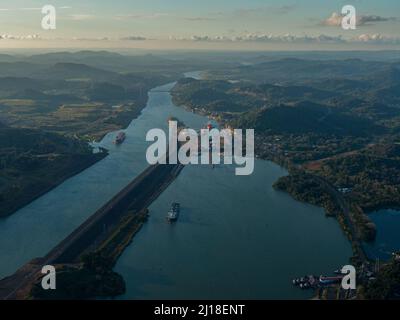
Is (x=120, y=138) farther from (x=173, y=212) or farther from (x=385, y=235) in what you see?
(x=385, y=235)

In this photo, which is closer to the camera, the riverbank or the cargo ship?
the riverbank

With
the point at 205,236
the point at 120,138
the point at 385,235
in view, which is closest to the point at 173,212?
the point at 205,236

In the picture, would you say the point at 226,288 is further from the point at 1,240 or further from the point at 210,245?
the point at 1,240

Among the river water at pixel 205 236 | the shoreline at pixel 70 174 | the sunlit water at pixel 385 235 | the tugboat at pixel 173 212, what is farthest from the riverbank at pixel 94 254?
the sunlit water at pixel 385 235

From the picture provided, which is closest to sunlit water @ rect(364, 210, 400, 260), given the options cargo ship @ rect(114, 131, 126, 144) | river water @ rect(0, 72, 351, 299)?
river water @ rect(0, 72, 351, 299)

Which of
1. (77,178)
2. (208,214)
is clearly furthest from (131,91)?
(208,214)

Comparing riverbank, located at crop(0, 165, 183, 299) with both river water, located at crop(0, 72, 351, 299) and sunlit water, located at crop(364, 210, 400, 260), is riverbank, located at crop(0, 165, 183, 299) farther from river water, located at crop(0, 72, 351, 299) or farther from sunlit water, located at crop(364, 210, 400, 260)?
sunlit water, located at crop(364, 210, 400, 260)
